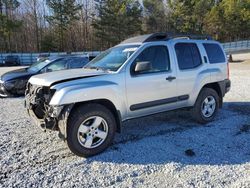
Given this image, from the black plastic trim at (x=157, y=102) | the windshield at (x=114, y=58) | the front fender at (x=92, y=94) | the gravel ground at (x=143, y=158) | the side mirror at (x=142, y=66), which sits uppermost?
the windshield at (x=114, y=58)

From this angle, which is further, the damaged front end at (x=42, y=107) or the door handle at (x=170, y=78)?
the door handle at (x=170, y=78)

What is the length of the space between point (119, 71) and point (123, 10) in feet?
147

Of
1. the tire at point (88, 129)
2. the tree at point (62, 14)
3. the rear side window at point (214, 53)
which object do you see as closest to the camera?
the tire at point (88, 129)

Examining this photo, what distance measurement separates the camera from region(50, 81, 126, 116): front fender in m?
4.44

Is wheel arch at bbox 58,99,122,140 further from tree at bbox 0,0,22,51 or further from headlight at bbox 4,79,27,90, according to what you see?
tree at bbox 0,0,22,51

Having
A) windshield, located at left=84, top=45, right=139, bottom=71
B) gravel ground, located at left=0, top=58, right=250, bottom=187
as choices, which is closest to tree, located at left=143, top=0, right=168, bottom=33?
windshield, located at left=84, top=45, right=139, bottom=71

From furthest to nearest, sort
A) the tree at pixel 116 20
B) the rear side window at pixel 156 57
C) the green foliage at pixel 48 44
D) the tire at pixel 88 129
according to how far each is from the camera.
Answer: the green foliage at pixel 48 44 → the tree at pixel 116 20 → the rear side window at pixel 156 57 → the tire at pixel 88 129

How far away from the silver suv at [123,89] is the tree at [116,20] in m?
43.2

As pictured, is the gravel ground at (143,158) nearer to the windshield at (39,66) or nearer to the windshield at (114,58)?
the windshield at (114,58)

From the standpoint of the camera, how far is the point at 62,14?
45875 mm

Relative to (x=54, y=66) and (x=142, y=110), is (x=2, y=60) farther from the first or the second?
(x=142, y=110)

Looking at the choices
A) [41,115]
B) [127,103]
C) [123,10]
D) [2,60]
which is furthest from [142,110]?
[123,10]

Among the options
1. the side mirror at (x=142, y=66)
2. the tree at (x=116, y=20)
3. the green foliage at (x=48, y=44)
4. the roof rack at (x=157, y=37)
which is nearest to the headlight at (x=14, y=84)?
the roof rack at (x=157, y=37)

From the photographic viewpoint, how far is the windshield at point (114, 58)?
17.4 feet
